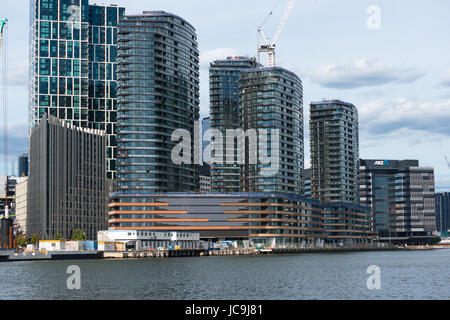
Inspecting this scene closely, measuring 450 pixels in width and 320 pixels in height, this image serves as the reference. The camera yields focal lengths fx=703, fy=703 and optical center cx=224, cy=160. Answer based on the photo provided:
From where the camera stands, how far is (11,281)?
132000mm

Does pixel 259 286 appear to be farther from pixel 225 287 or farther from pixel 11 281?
pixel 11 281

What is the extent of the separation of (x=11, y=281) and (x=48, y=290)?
24462mm
